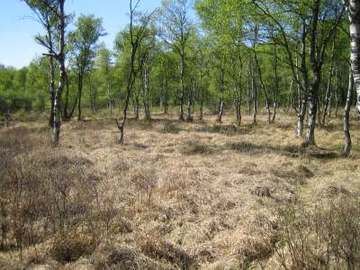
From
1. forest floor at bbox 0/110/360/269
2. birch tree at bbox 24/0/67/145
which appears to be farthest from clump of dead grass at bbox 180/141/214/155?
birch tree at bbox 24/0/67/145

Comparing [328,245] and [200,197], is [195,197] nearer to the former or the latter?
[200,197]

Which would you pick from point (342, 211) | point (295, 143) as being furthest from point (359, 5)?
point (295, 143)

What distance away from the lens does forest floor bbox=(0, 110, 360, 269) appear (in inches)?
261

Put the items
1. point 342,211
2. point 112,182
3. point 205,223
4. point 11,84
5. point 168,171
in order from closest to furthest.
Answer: point 342,211 < point 205,223 < point 112,182 < point 168,171 < point 11,84

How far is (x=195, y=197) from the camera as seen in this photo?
989cm

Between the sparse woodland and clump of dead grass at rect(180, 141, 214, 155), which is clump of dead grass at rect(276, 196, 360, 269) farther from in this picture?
clump of dead grass at rect(180, 141, 214, 155)

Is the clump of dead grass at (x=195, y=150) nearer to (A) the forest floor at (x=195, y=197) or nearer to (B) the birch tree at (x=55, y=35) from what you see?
(A) the forest floor at (x=195, y=197)

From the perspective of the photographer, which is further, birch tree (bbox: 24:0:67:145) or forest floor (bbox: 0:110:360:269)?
birch tree (bbox: 24:0:67:145)

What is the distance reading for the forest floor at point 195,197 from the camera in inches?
261

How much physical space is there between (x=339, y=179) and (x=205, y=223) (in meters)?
5.79

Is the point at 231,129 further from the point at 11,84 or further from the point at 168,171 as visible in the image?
the point at 11,84

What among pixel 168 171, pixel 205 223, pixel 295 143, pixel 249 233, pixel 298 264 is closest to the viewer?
pixel 298 264

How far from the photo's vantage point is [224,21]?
21.1 metres

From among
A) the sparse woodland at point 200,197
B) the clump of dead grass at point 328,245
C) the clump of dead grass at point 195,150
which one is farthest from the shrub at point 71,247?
the clump of dead grass at point 195,150
